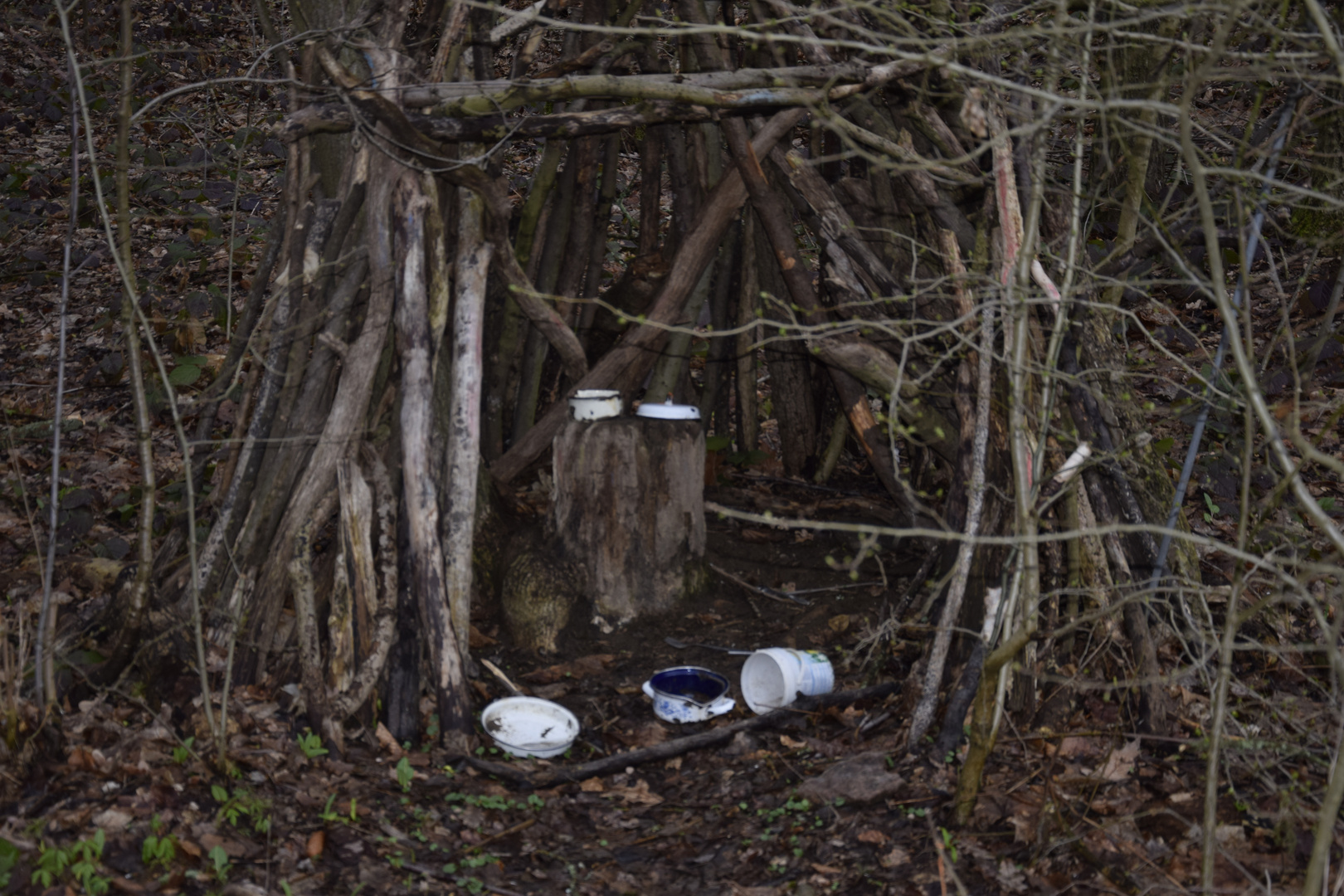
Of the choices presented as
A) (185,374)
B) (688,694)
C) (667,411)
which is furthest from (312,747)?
(185,374)

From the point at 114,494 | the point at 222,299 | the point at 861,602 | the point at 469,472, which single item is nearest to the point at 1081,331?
the point at 861,602

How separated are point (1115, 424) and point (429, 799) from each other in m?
2.96

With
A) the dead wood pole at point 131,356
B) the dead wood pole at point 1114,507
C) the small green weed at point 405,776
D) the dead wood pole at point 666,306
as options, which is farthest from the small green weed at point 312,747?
the dead wood pole at point 1114,507

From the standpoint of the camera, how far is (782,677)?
424cm

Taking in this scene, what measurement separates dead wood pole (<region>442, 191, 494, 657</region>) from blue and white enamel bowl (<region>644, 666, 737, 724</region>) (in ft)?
2.71

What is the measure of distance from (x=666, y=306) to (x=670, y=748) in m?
2.36

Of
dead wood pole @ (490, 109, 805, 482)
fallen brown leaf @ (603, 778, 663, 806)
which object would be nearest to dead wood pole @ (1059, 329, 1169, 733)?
fallen brown leaf @ (603, 778, 663, 806)

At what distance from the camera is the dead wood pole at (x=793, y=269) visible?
16.3 ft

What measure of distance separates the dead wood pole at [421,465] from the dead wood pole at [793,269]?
1685mm

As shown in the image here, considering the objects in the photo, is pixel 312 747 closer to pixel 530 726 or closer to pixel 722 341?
pixel 530 726

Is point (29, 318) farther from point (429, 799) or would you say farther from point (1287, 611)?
point (1287, 611)

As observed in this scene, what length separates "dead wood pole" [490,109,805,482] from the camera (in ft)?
17.3

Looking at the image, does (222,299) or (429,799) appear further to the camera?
(222,299)

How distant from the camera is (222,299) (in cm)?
740
